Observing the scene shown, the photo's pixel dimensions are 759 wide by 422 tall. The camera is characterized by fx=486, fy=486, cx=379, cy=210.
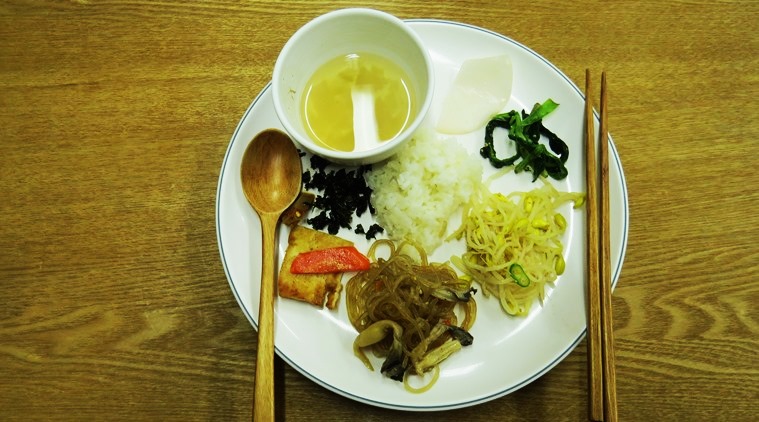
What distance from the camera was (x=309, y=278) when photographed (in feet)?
6.82

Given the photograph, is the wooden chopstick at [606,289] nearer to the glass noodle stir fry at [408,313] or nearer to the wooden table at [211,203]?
the wooden table at [211,203]

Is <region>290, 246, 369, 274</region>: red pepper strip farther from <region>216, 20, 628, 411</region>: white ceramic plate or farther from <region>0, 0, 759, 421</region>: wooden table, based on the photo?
<region>0, 0, 759, 421</region>: wooden table

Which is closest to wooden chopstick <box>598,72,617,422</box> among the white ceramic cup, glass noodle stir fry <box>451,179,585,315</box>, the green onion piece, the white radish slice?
glass noodle stir fry <box>451,179,585,315</box>

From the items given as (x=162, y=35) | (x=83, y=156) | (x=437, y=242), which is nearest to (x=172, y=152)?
(x=83, y=156)

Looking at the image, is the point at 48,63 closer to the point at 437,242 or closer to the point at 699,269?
the point at 437,242

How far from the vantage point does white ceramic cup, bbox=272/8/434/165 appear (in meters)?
1.95

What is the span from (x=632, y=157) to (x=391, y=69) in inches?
50.7

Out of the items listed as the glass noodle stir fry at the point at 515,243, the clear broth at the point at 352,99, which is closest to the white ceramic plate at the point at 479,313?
the glass noodle stir fry at the point at 515,243

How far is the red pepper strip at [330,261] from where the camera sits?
6.83 feet

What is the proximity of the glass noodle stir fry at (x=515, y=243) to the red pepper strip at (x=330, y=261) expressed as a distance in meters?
0.45

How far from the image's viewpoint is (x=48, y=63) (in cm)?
263

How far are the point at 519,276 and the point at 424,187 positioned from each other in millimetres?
580

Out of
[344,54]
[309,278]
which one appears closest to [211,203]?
[309,278]

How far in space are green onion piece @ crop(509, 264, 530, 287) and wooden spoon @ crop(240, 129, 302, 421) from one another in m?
1.00
